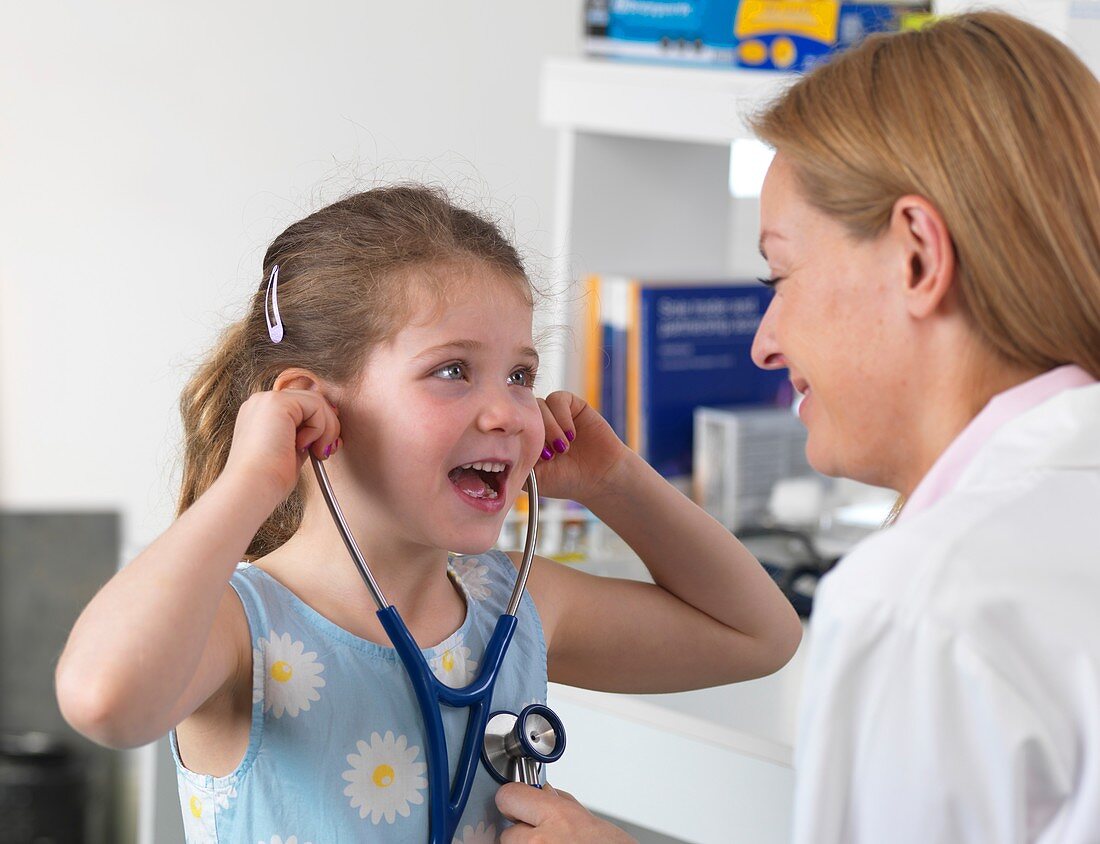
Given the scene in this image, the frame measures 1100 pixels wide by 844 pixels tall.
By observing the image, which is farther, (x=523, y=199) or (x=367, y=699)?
(x=523, y=199)

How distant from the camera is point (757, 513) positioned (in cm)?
220

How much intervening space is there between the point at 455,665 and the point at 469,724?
7 cm

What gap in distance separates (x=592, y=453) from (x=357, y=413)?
26 centimetres

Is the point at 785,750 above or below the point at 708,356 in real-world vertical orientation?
below

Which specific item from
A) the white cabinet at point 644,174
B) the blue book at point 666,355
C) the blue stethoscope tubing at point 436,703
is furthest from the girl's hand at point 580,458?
the blue book at point 666,355

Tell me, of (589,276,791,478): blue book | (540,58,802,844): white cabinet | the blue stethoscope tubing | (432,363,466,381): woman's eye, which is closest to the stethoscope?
the blue stethoscope tubing

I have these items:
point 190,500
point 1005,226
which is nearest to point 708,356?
point 190,500

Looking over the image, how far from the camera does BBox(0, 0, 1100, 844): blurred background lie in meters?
2.78

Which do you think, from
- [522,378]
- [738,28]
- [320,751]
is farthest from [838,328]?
[738,28]

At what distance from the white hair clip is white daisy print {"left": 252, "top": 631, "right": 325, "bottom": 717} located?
0.25 metres

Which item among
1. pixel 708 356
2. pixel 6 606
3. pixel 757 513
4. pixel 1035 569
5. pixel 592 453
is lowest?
pixel 6 606

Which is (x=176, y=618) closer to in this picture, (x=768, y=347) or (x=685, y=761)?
(x=768, y=347)

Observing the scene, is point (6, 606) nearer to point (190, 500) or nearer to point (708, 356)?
point (708, 356)

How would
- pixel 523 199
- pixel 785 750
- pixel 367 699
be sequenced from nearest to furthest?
pixel 367 699 < pixel 785 750 < pixel 523 199
